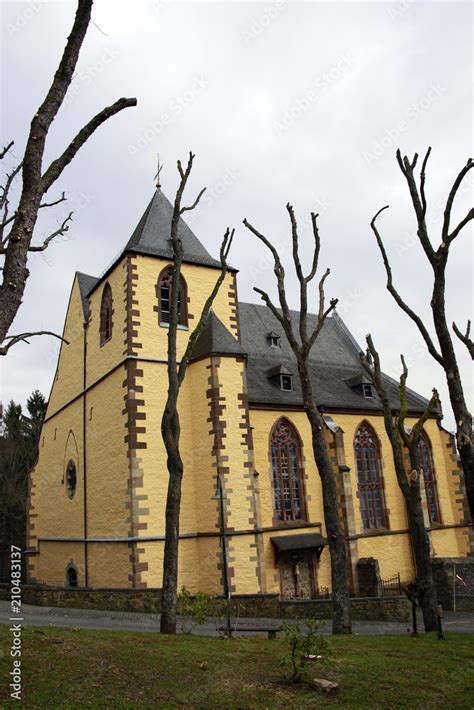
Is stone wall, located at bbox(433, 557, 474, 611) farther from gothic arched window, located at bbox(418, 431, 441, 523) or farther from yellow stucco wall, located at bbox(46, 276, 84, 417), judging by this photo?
yellow stucco wall, located at bbox(46, 276, 84, 417)

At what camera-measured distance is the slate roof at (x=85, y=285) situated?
2479 cm

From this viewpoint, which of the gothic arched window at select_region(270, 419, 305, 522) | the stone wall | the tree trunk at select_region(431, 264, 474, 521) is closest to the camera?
the tree trunk at select_region(431, 264, 474, 521)

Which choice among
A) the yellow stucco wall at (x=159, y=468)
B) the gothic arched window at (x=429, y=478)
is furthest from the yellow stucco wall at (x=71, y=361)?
the gothic arched window at (x=429, y=478)

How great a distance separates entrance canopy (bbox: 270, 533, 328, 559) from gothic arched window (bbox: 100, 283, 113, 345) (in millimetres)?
9419

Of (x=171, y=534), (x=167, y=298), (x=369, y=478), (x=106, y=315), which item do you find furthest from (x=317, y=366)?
(x=171, y=534)

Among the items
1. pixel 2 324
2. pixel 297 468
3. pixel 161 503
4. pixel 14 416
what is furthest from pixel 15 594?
pixel 14 416

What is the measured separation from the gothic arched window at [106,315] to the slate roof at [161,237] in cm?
210

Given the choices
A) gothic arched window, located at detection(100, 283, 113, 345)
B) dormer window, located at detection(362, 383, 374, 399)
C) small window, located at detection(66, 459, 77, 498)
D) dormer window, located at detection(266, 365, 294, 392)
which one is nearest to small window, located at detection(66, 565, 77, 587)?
small window, located at detection(66, 459, 77, 498)

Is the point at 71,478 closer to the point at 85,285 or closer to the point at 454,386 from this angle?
the point at 85,285

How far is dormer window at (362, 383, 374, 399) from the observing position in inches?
1049

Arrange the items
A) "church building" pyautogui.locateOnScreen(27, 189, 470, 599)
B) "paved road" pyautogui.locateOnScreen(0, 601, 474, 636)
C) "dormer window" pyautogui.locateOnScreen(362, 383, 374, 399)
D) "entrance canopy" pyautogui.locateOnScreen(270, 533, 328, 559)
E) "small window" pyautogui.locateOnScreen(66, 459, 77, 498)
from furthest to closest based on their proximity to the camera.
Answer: "dormer window" pyautogui.locateOnScreen(362, 383, 374, 399) → "small window" pyautogui.locateOnScreen(66, 459, 77, 498) → "entrance canopy" pyautogui.locateOnScreen(270, 533, 328, 559) → "church building" pyautogui.locateOnScreen(27, 189, 470, 599) → "paved road" pyautogui.locateOnScreen(0, 601, 474, 636)

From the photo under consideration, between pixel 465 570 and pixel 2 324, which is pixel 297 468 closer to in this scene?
pixel 465 570

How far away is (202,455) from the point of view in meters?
19.5

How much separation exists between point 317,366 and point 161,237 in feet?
32.7
